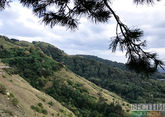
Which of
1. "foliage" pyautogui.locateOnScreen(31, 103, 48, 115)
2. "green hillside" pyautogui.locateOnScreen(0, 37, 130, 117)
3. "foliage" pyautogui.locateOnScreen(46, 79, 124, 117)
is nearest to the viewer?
"foliage" pyautogui.locateOnScreen(31, 103, 48, 115)

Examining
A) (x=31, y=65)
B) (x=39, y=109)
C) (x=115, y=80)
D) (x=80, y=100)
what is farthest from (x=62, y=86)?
(x=115, y=80)

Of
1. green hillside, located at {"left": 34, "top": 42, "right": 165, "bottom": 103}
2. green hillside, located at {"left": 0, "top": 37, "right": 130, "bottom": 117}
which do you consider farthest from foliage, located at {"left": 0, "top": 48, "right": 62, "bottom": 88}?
green hillside, located at {"left": 34, "top": 42, "right": 165, "bottom": 103}

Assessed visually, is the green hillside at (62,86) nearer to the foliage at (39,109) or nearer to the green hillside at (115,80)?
the foliage at (39,109)

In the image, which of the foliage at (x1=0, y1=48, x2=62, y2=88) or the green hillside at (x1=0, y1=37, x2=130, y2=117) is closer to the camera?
the green hillside at (x1=0, y1=37, x2=130, y2=117)

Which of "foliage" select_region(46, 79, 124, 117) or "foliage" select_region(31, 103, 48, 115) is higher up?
"foliage" select_region(31, 103, 48, 115)

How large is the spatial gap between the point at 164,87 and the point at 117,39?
10177 cm

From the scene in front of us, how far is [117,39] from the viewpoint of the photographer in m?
4.75

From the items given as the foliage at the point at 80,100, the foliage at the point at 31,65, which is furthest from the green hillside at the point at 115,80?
the foliage at the point at 80,100

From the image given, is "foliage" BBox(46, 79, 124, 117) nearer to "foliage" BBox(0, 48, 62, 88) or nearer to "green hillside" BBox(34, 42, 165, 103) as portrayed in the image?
"foliage" BBox(0, 48, 62, 88)

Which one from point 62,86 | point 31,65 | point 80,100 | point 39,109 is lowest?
point 80,100

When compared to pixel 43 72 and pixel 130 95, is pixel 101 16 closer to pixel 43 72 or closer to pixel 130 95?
pixel 43 72

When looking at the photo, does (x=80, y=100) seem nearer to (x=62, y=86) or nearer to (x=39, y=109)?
(x=62, y=86)

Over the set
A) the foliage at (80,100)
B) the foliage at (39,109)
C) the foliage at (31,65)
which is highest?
the foliage at (31,65)

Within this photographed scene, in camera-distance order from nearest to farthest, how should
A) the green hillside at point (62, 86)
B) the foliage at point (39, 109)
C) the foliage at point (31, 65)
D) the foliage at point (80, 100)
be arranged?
the foliage at point (39, 109) < the foliage at point (80, 100) < the green hillside at point (62, 86) < the foliage at point (31, 65)
